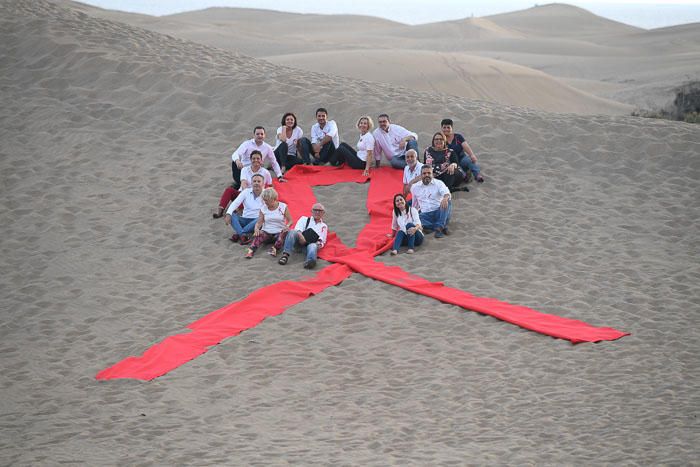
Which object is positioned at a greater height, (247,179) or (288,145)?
(288,145)

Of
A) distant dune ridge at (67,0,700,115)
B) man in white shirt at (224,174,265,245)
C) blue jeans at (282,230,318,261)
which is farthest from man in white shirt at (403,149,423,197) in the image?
distant dune ridge at (67,0,700,115)

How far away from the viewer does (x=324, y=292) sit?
30.2 ft

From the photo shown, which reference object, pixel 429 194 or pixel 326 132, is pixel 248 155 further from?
pixel 429 194

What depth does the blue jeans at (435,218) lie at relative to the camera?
1041 centimetres

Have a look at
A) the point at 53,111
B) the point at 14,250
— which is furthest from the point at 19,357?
the point at 53,111

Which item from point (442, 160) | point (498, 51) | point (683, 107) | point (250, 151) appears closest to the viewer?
point (442, 160)

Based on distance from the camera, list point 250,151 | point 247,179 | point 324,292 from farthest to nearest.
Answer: point 250,151 → point 247,179 → point 324,292

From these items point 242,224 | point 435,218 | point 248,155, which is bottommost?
point 242,224

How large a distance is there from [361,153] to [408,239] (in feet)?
8.17

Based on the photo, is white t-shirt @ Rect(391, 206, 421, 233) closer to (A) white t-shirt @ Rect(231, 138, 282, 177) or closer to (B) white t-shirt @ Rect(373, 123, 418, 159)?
(B) white t-shirt @ Rect(373, 123, 418, 159)

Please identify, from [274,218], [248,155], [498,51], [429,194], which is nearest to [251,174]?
[248,155]

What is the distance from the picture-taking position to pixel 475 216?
429 inches

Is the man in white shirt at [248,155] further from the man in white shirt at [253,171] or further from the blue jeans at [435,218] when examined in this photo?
the blue jeans at [435,218]

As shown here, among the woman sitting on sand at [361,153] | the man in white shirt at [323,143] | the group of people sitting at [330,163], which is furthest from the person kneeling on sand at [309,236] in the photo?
the man in white shirt at [323,143]
